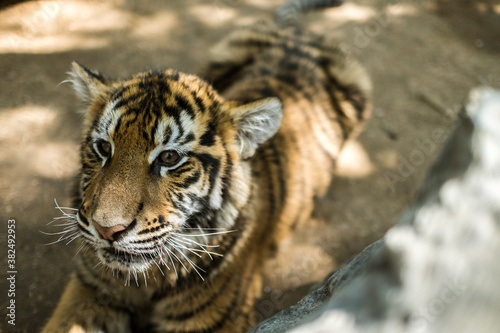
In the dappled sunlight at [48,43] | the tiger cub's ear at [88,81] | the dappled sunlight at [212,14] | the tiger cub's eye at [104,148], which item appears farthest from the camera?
the dappled sunlight at [212,14]

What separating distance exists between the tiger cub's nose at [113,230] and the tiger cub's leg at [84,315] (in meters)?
0.77

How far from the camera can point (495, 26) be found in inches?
200

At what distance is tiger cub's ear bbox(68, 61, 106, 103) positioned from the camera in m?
2.00

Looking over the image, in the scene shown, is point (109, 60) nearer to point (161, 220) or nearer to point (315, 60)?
point (315, 60)

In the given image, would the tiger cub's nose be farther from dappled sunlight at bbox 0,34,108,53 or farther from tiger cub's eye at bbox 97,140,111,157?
dappled sunlight at bbox 0,34,108,53

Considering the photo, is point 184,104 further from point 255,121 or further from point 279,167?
point 279,167

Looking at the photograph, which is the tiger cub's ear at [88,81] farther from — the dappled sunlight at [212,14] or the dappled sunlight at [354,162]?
the dappled sunlight at [212,14]

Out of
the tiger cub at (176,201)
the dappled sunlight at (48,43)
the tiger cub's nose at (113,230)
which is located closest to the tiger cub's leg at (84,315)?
the tiger cub at (176,201)

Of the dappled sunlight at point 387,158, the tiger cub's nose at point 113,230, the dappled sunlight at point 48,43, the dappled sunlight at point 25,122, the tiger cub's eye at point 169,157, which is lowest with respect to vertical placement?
the dappled sunlight at point 387,158

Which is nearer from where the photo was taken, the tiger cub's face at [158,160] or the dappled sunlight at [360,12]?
the tiger cub's face at [158,160]

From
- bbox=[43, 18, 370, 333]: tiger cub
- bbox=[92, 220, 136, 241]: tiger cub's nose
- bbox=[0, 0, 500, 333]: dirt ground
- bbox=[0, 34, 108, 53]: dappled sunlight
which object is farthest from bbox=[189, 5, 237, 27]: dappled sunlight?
bbox=[92, 220, 136, 241]: tiger cub's nose

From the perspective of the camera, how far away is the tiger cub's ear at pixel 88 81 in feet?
6.56

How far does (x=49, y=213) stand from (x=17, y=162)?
1.81 ft

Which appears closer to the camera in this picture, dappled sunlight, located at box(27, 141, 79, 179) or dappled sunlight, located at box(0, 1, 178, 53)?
dappled sunlight, located at box(27, 141, 79, 179)
